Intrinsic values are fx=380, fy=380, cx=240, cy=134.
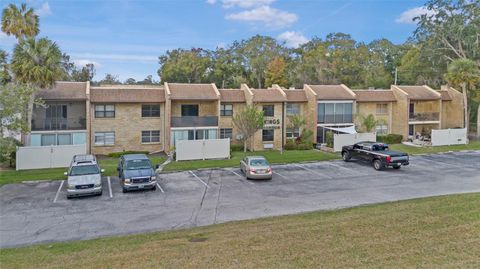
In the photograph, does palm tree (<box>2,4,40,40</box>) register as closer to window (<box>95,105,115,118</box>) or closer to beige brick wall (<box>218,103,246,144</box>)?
window (<box>95,105,115,118</box>)

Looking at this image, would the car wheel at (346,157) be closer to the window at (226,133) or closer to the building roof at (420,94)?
the window at (226,133)

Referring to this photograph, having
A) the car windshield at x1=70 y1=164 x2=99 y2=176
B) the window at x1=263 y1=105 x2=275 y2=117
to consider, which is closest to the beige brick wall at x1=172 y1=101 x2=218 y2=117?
the window at x1=263 y1=105 x2=275 y2=117

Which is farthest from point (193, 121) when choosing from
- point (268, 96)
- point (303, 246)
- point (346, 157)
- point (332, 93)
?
point (303, 246)

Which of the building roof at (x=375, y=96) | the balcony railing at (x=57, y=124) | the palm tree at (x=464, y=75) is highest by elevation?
the palm tree at (x=464, y=75)

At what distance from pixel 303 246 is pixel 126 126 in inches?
1065

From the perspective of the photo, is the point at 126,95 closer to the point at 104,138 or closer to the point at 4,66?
the point at 104,138

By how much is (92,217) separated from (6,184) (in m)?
9.80

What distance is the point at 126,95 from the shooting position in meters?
33.8

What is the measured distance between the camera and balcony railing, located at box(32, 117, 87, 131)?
31141 mm

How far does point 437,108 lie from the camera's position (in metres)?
44.8

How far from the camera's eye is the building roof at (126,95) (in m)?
32.8

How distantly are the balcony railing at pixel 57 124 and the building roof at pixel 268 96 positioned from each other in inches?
620

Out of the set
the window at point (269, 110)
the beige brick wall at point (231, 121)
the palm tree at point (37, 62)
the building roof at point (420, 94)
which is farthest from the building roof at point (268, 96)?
the palm tree at point (37, 62)

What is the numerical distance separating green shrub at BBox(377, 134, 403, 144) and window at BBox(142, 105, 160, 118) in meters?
23.0
